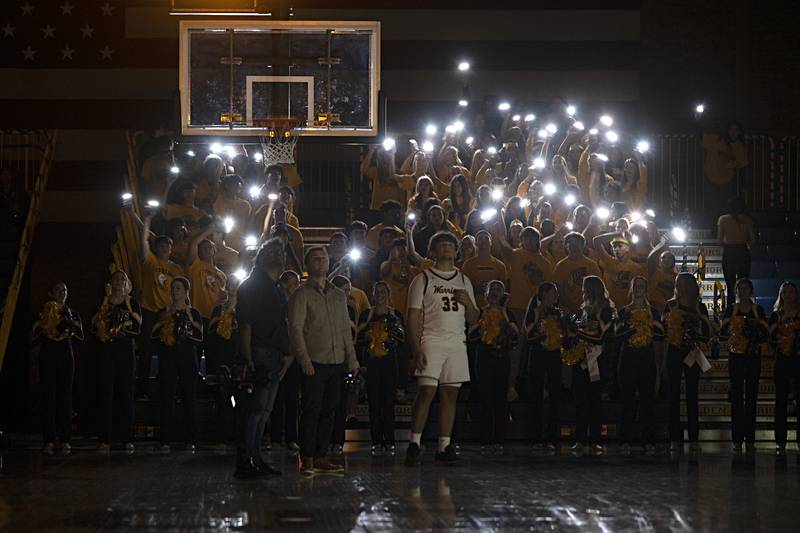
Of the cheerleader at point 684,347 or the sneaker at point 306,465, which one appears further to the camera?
the cheerleader at point 684,347

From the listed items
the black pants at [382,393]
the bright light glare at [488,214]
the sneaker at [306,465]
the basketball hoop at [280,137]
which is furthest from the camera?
the basketball hoop at [280,137]

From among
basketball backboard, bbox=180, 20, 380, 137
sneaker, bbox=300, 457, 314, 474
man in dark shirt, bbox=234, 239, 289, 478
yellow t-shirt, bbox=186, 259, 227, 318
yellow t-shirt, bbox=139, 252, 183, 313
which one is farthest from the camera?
basketball backboard, bbox=180, 20, 380, 137

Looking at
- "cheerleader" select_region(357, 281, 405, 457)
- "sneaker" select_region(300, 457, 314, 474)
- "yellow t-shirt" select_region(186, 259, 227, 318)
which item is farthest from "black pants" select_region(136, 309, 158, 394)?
"sneaker" select_region(300, 457, 314, 474)

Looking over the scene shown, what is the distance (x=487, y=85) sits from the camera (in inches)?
944

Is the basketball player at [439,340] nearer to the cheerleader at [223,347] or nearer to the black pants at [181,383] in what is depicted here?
the cheerleader at [223,347]

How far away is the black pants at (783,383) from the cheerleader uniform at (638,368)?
5.03 feet

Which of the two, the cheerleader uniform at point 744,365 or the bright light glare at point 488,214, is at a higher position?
the bright light glare at point 488,214

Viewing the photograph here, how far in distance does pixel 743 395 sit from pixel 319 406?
594 cm

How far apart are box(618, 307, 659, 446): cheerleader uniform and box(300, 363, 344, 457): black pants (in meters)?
4.32

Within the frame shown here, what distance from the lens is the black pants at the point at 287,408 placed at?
1488cm

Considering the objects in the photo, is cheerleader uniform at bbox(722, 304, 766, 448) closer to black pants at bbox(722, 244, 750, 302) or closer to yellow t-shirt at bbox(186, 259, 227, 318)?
black pants at bbox(722, 244, 750, 302)

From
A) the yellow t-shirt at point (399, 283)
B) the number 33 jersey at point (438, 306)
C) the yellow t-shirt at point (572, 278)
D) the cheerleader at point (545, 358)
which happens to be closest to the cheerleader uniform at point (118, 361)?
the yellow t-shirt at point (399, 283)

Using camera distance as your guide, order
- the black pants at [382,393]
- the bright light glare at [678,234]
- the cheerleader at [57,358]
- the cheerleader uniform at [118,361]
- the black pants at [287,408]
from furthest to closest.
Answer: the bright light glare at [678,234]
the cheerleader at [57,358]
the cheerleader uniform at [118,361]
the black pants at [287,408]
the black pants at [382,393]

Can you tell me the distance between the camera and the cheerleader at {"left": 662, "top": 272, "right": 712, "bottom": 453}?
599 inches
